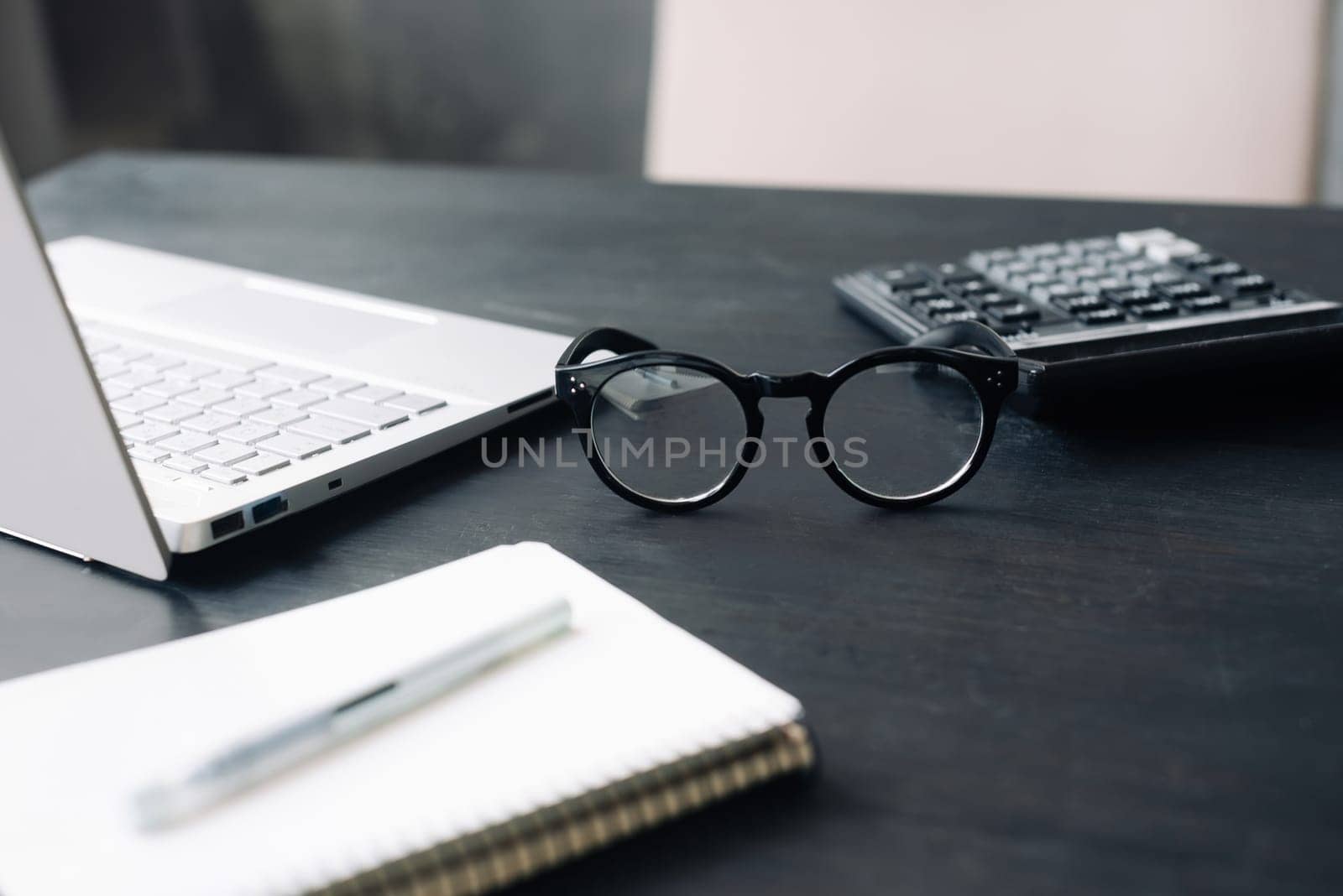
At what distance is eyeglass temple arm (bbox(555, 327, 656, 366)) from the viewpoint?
560 mm

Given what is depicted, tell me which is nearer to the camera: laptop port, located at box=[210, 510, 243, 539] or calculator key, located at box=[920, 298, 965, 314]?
laptop port, located at box=[210, 510, 243, 539]

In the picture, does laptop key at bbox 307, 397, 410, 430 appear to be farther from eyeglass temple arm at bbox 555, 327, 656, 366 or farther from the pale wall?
the pale wall

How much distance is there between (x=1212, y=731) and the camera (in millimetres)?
375

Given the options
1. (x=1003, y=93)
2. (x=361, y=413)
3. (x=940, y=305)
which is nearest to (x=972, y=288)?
(x=940, y=305)

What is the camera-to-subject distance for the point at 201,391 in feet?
2.03

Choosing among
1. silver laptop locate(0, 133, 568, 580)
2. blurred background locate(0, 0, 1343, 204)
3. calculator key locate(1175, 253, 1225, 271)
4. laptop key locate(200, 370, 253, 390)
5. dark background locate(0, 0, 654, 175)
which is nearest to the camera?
silver laptop locate(0, 133, 568, 580)

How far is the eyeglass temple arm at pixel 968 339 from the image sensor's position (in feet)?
1.84

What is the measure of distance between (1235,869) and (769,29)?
119cm

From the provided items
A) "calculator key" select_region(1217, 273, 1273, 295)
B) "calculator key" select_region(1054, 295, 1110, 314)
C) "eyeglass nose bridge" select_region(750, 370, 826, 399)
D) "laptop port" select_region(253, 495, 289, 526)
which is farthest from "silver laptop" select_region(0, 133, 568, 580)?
"calculator key" select_region(1217, 273, 1273, 295)

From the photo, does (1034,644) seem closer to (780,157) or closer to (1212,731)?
(1212,731)

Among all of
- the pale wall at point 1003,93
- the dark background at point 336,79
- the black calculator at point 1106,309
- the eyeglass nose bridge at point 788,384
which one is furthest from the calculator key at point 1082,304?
the dark background at point 336,79

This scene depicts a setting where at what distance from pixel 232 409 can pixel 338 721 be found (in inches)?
11.7

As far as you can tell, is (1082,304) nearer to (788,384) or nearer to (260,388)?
(788,384)

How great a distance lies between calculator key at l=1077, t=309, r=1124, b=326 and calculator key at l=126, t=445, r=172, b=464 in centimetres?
46
